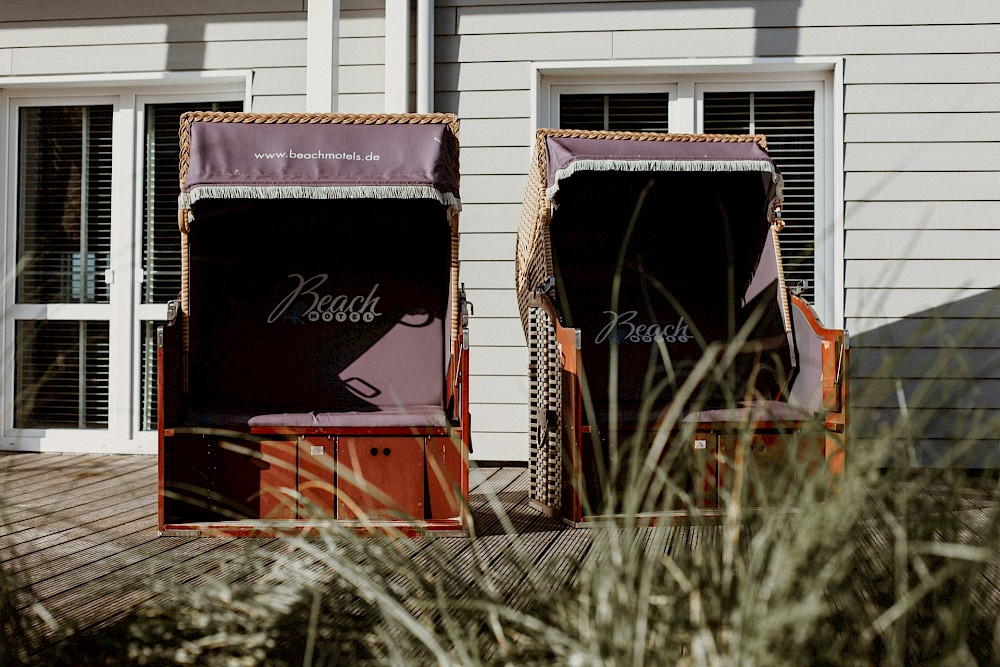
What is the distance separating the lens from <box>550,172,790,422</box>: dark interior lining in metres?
3.81

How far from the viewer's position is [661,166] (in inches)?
130

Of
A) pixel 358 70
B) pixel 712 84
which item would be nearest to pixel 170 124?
pixel 358 70

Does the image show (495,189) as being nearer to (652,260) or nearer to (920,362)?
(652,260)

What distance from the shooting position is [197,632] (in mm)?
1335

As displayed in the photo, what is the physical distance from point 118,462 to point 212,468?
1862mm

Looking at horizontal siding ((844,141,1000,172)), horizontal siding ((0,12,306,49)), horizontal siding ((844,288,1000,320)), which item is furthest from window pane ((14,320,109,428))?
horizontal siding ((844,141,1000,172))

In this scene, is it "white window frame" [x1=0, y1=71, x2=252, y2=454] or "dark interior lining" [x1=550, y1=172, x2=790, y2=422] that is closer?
"dark interior lining" [x1=550, y1=172, x2=790, y2=422]

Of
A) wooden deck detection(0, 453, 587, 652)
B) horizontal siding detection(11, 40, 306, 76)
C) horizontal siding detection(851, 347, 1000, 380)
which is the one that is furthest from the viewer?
horizontal siding detection(11, 40, 306, 76)

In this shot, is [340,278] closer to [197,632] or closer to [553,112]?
[553,112]

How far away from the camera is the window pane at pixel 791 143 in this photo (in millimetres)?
4742

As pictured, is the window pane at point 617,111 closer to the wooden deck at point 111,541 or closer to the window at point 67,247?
the wooden deck at point 111,541

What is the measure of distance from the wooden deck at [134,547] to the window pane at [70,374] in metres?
0.62

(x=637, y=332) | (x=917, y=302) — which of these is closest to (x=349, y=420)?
(x=637, y=332)

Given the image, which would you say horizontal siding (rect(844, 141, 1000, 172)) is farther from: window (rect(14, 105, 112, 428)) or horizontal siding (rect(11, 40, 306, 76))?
window (rect(14, 105, 112, 428))
